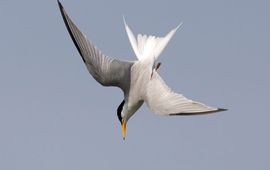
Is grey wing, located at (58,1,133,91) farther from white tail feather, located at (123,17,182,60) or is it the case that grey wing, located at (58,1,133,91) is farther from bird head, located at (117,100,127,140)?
white tail feather, located at (123,17,182,60)

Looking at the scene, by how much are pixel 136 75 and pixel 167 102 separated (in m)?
1.44

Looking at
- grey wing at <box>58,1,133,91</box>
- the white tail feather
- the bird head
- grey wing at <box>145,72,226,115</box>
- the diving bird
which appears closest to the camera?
grey wing at <box>145,72,226,115</box>

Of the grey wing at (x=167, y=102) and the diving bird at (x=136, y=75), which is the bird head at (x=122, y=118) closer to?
the diving bird at (x=136, y=75)

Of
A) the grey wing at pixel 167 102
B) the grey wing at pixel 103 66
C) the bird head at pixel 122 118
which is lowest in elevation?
the bird head at pixel 122 118

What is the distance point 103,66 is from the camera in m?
10.8

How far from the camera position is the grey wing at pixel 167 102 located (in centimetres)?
857

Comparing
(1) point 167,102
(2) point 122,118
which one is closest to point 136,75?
(2) point 122,118

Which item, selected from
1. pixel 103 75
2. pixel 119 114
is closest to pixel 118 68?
pixel 103 75

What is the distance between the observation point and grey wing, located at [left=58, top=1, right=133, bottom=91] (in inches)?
404

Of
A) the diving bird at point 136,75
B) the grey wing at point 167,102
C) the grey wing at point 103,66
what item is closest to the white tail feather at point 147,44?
the diving bird at point 136,75

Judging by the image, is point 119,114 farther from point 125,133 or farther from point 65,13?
point 65,13

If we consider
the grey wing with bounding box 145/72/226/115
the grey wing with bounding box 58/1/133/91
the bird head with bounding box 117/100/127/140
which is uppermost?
the grey wing with bounding box 58/1/133/91

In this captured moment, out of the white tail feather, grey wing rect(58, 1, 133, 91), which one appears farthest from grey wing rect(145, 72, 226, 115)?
the white tail feather

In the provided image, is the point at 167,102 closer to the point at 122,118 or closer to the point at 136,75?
the point at 136,75
